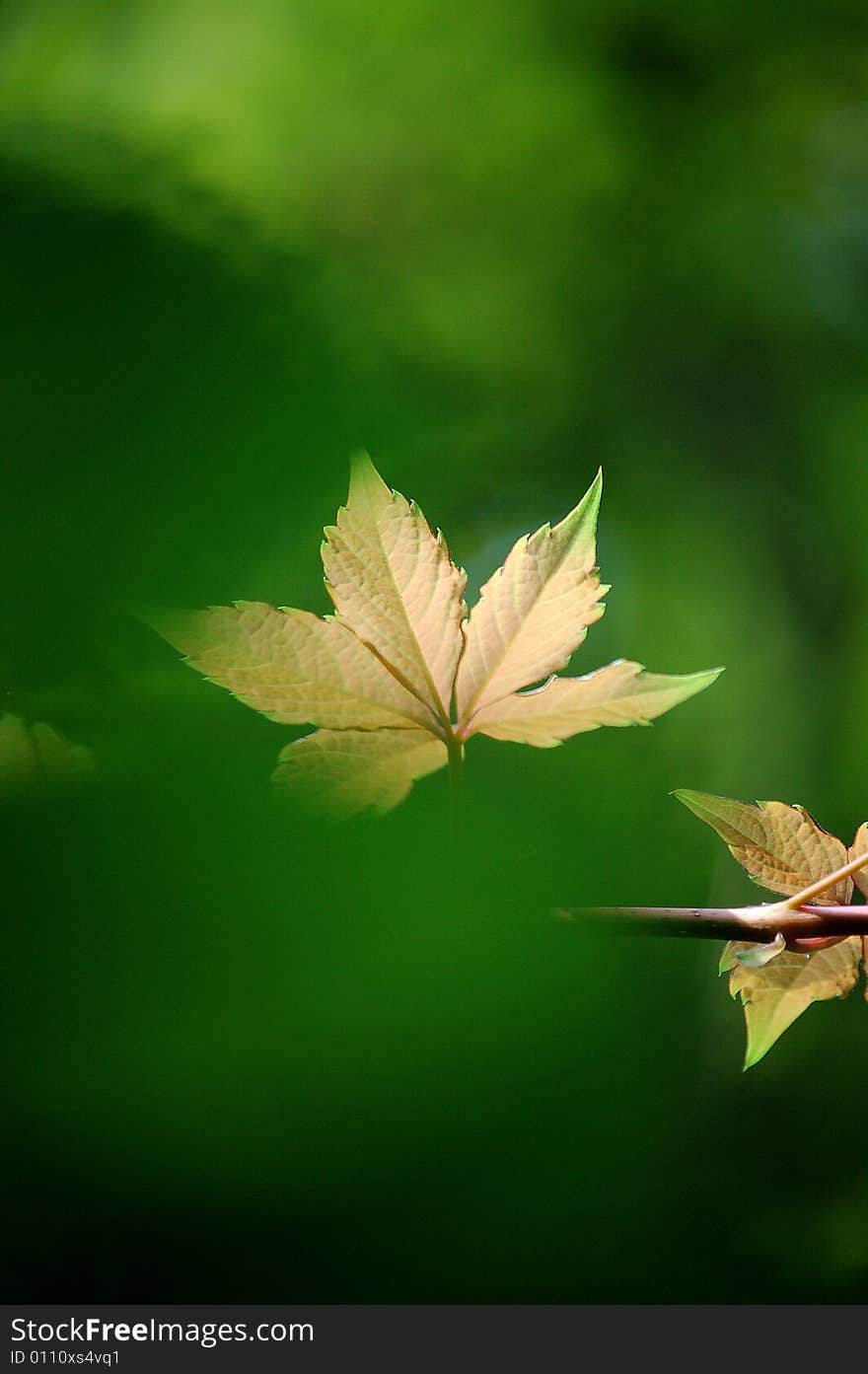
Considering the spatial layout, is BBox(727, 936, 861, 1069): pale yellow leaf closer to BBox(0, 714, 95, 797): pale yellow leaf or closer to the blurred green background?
the blurred green background

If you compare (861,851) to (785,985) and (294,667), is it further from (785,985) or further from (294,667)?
(294,667)

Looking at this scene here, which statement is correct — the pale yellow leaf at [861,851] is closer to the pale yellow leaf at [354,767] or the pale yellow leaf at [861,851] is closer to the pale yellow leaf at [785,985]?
the pale yellow leaf at [785,985]

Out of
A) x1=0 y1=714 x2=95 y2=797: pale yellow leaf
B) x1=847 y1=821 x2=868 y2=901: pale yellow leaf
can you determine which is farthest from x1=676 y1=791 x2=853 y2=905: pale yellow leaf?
x1=0 y1=714 x2=95 y2=797: pale yellow leaf

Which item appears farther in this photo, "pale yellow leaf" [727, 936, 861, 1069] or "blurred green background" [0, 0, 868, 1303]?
"pale yellow leaf" [727, 936, 861, 1069]

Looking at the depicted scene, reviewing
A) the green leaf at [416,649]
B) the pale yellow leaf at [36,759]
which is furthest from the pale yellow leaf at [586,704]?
the pale yellow leaf at [36,759]

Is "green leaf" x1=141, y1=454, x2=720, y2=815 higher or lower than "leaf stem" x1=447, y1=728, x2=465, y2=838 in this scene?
higher

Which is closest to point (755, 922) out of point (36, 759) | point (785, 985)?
point (785, 985)
